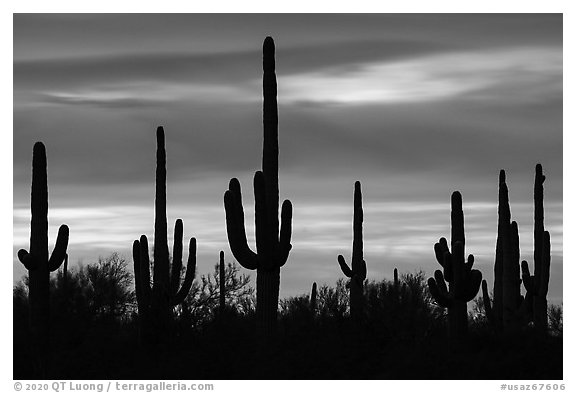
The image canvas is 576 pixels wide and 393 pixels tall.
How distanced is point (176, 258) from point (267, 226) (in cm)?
972

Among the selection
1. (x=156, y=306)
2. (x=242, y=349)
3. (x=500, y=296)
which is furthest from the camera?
(x=500, y=296)

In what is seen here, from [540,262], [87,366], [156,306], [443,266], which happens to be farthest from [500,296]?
[87,366]

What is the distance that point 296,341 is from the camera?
102 ft

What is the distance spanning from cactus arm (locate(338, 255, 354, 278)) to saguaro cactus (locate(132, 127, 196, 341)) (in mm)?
9521

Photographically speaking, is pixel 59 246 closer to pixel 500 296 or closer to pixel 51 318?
pixel 51 318

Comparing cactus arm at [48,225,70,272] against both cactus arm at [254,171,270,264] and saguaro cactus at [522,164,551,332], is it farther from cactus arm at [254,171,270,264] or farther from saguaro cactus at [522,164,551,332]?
saguaro cactus at [522,164,551,332]

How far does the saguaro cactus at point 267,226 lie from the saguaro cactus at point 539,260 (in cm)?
1679

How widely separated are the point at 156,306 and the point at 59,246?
348 cm

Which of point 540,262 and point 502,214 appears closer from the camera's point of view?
point 502,214

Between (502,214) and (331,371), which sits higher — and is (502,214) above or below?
above

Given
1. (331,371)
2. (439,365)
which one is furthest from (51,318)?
(439,365)

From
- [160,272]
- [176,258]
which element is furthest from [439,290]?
[160,272]

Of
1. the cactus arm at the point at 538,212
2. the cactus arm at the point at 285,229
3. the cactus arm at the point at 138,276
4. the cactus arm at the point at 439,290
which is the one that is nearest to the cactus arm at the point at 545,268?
the cactus arm at the point at 538,212
